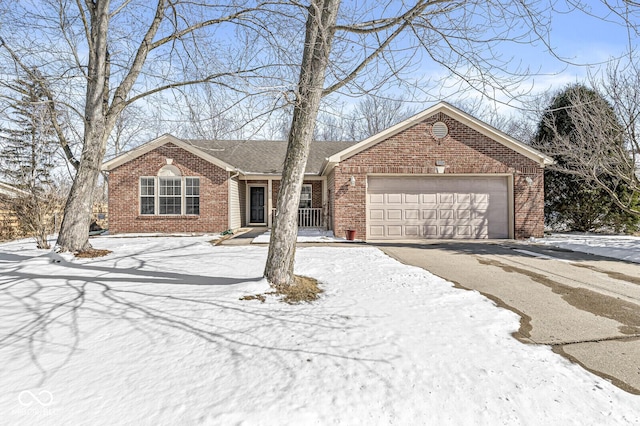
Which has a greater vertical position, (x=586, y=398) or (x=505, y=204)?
(x=505, y=204)

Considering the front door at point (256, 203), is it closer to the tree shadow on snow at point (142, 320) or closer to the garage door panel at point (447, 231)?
the garage door panel at point (447, 231)

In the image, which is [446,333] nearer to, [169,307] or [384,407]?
[384,407]

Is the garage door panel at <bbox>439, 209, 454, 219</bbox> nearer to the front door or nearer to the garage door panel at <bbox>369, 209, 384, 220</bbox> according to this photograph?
the garage door panel at <bbox>369, 209, 384, 220</bbox>

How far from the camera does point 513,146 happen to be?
1194cm

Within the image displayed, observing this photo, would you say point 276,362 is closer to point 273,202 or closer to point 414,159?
point 414,159

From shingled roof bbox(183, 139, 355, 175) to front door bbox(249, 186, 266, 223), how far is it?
1406 millimetres

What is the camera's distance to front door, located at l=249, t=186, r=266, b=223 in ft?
57.5

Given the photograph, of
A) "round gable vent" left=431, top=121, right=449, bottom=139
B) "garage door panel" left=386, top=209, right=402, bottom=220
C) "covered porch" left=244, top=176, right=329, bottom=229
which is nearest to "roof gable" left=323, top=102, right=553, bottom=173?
"round gable vent" left=431, top=121, right=449, bottom=139

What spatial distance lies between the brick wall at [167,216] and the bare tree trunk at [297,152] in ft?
31.7

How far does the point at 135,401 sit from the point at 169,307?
194cm

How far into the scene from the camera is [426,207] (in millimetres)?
12117

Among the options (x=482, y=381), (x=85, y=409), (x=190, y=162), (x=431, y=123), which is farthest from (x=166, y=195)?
(x=482, y=381)

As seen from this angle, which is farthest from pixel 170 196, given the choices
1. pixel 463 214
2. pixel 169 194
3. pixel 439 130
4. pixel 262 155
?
pixel 463 214

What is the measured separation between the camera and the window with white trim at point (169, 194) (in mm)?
13953
